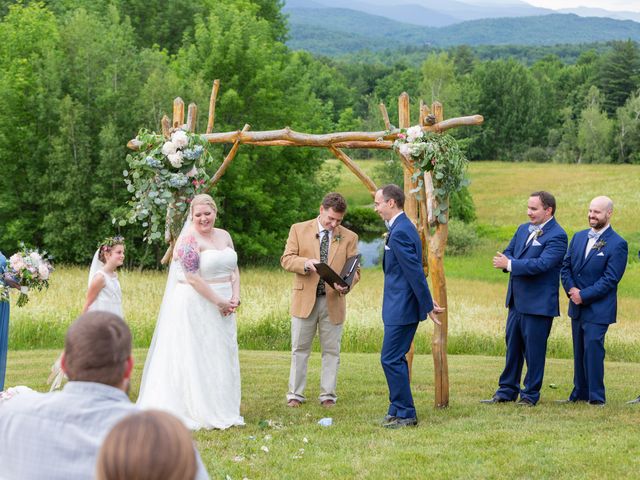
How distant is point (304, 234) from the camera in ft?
31.9

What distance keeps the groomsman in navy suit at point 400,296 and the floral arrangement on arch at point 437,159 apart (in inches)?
36.3

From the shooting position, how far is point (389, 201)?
8.42 m

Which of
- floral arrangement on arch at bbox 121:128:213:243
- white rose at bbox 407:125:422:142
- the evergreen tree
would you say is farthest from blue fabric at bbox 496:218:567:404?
the evergreen tree

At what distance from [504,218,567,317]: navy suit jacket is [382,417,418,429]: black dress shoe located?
5.74ft

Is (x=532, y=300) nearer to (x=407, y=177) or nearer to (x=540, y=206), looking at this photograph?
(x=540, y=206)

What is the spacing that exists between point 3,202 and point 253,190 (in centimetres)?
877

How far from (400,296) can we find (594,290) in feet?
7.30

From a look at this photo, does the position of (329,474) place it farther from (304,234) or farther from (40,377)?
(40,377)

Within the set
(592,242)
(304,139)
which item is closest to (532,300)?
(592,242)

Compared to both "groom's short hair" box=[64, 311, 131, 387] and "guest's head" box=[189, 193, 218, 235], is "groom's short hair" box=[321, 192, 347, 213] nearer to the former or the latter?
"guest's head" box=[189, 193, 218, 235]

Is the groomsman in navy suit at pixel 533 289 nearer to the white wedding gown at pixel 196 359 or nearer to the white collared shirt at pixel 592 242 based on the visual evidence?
the white collared shirt at pixel 592 242

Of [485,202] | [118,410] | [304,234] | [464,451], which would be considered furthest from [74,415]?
[485,202]

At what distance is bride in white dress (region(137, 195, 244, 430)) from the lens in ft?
28.7

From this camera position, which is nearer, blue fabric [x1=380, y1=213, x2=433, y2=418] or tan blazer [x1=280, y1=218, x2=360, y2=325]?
blue fabric [x1=380, y1=213, x2=433, y2=418]
